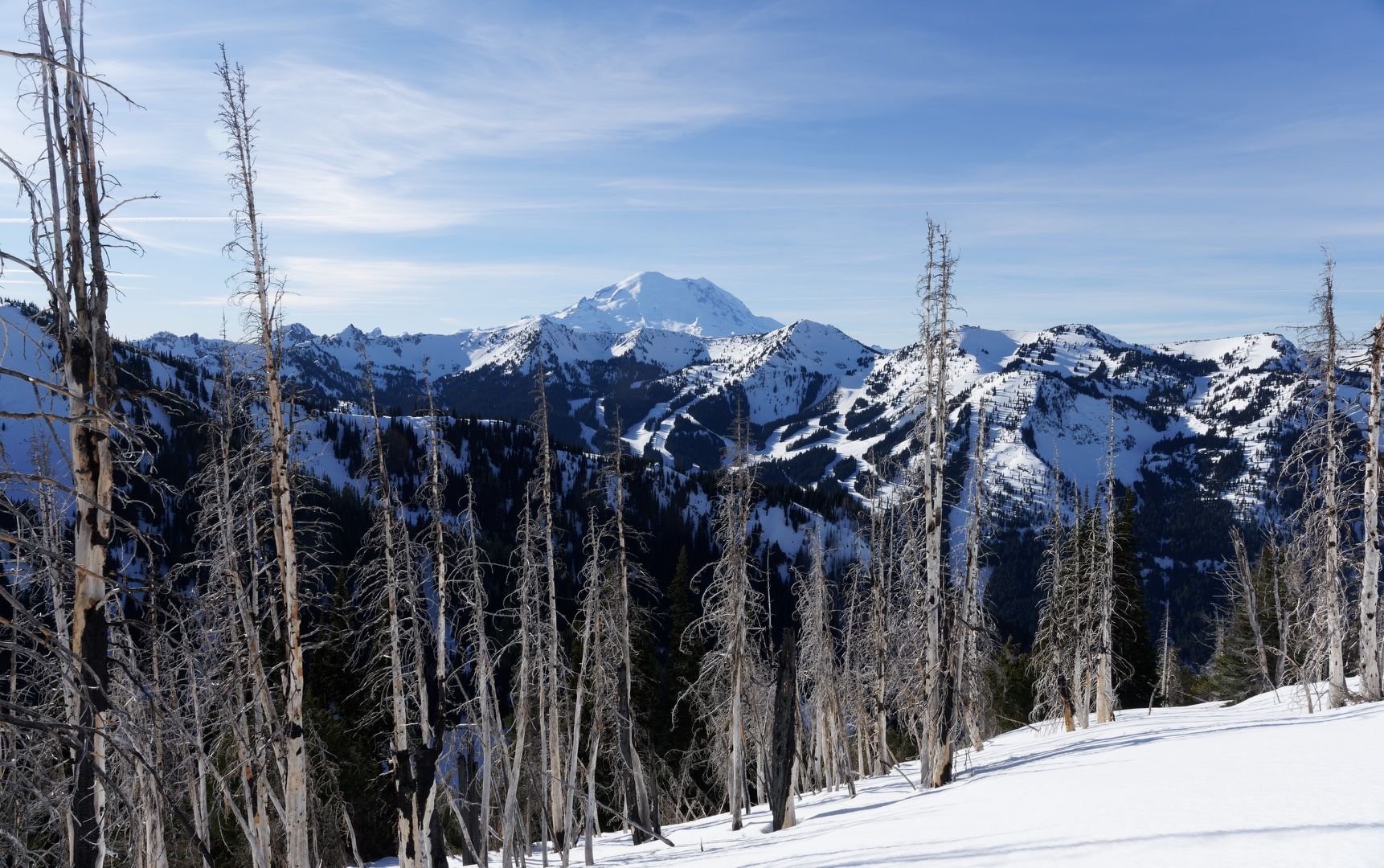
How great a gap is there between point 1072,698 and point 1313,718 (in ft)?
52.3

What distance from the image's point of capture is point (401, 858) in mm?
15641

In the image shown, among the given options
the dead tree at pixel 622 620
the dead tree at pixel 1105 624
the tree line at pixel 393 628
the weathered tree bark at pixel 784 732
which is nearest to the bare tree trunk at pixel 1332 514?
the tree line at pixel 393 628

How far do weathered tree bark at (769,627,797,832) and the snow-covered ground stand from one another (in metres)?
0.71

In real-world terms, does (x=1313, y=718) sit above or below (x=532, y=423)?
below

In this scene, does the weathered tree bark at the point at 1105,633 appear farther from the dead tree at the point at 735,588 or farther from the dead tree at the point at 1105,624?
the dead tree at the point at 735,588

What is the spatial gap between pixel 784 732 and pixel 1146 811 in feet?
32.4

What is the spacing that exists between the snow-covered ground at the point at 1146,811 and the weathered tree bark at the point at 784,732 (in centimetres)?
71

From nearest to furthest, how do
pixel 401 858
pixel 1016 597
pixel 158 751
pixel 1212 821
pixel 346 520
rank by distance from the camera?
1. pixel 1212 821
2. pixel 158 751
3. pixel 401 858
4. pixel 346 520
5. pixel 1016 597

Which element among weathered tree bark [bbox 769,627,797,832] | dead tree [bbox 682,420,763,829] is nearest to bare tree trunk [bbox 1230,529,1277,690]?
dead tree [bbox 682,420,763,829]

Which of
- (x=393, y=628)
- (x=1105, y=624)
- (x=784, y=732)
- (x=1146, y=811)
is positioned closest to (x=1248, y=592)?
(x=1105, y=624)

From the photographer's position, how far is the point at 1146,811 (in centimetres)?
838

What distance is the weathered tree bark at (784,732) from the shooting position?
57.1 ft

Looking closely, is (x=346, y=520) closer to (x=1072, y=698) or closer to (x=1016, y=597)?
(x=1072, y=698)

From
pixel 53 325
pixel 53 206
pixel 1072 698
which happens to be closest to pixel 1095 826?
pixel 53 325
